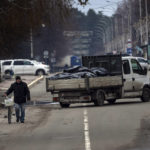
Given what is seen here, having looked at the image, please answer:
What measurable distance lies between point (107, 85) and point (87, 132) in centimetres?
1106

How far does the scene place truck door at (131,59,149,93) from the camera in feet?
98.8

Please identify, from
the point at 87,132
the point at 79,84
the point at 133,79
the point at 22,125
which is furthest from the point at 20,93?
the point at 133,79

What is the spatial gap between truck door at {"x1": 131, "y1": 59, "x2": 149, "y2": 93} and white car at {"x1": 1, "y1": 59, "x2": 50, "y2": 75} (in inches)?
1494

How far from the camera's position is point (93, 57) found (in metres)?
31.7

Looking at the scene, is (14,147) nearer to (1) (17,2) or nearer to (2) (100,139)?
(2) (100,139)

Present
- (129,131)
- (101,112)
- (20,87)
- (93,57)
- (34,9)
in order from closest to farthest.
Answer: (129,131) < (20,87) < (101,112) < (34,9) < (93,57)

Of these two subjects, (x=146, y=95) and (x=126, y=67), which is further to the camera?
(x=146, y=95)

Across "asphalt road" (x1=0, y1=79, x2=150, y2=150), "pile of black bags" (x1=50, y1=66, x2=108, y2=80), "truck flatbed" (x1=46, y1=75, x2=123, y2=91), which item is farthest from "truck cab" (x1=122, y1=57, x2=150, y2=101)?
"asphalt road" (x1=0, y1=79, x2=150, y2=150)

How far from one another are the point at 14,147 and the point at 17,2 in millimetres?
16025

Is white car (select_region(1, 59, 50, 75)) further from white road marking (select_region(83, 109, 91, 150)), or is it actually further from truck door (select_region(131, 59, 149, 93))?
white road marking (select_region(83, 109, 91, 150))

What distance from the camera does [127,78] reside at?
29.8 metres

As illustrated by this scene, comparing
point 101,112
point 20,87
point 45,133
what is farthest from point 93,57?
point 45,133

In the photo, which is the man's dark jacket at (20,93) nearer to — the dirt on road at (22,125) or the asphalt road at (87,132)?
the dirt on road at (22,125)

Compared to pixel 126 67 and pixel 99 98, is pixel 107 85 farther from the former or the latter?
pixel 126 67
